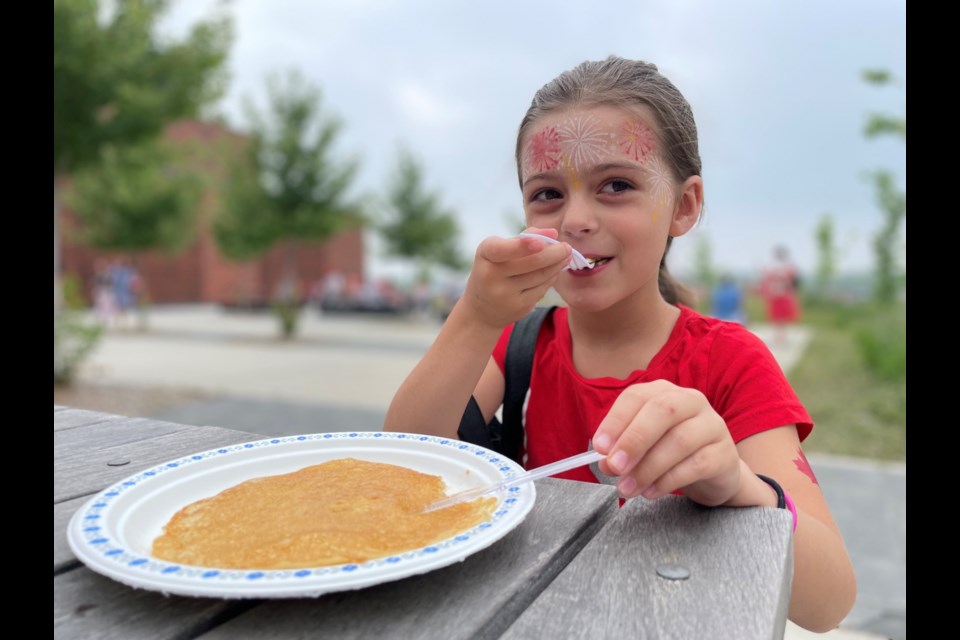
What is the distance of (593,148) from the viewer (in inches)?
59.2

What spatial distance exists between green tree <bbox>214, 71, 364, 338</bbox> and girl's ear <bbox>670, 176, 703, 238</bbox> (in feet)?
50.0

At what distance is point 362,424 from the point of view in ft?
18.6

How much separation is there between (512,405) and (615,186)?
2.03ft

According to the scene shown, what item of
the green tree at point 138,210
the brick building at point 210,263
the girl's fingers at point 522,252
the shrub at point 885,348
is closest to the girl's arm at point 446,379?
the girl's fingers at point 522,252

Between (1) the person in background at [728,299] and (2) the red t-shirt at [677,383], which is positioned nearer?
(2) the red t-shirt at [677,383]

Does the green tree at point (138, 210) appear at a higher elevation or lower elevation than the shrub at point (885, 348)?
higher

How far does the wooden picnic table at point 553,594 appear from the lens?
0.71 metres

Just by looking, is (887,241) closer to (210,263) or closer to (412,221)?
(412,221)

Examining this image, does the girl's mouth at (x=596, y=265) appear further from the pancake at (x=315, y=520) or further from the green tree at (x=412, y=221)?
the green tree at (x=412, y=221)

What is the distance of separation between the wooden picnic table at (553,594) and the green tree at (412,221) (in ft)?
74.0

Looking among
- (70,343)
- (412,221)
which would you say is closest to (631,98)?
(70,343)

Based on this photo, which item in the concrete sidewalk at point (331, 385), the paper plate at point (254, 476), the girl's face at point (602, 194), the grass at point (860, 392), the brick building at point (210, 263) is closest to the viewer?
the paper plate at point (254, 476)
